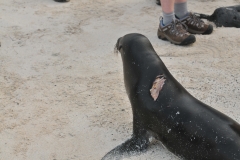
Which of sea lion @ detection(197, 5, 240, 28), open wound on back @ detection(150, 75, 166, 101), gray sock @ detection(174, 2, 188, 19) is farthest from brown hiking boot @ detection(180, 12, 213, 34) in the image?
open wound on back @ detection(150, 75, 166, 101)

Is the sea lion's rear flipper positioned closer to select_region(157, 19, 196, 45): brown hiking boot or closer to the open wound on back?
the open wound on back

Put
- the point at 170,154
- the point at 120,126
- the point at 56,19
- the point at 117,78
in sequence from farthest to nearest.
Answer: the point at 56,19, the point at 117,78, the point at 120,126, the point at 170,154

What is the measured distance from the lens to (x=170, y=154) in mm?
2777

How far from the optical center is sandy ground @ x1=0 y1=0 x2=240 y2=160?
304 cm

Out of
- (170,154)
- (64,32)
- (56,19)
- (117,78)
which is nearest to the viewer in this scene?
(170,154)

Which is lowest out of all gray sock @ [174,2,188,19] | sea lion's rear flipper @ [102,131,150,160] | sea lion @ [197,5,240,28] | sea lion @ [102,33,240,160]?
sea lion @ [197,5,240,28]

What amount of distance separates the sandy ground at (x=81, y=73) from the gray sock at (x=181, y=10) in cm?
34

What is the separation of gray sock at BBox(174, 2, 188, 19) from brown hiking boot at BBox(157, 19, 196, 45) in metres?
0.19

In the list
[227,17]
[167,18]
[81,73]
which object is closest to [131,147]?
[81,73]

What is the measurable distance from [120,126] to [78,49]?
5.21 feet

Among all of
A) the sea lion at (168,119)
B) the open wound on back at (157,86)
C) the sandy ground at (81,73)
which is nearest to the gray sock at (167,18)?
the sandy ground at (81,73)

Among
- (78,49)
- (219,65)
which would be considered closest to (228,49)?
(219,65)

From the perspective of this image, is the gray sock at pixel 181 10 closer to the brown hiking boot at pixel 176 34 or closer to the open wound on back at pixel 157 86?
the brown hiking boot at pixel 176 34

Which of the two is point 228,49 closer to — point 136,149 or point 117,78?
point 117,78
